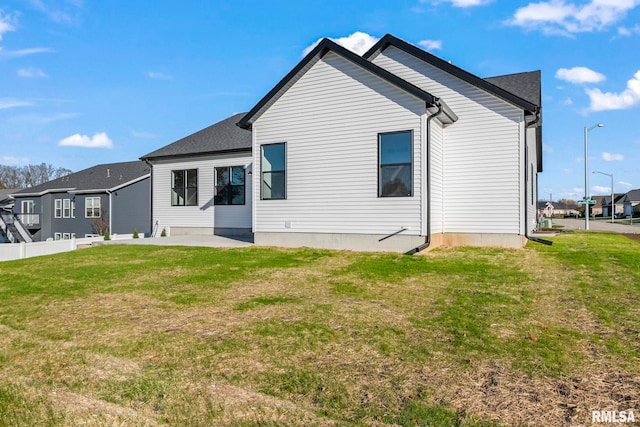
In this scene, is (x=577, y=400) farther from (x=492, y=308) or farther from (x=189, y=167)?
(x=189, y=167)

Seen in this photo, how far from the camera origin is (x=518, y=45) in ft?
43.2

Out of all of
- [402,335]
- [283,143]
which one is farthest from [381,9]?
[402,335]

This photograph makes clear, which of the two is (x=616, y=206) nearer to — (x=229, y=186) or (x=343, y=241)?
(x=229, y=186)

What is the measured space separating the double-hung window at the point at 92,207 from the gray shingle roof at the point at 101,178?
0.85m

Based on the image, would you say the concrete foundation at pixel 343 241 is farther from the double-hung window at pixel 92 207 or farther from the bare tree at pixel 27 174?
the bare tree at pixel 27 174

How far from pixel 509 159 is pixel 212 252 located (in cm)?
941

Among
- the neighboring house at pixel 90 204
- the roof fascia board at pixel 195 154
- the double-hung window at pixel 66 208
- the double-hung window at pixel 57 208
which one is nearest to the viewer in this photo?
the roof fascia board at pixel 195 154

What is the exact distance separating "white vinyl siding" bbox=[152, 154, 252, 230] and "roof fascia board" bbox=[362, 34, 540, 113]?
7.04 metres

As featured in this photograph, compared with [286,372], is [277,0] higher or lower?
higher

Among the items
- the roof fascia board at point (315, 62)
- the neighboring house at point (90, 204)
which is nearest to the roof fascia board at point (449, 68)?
the roof fascia board at point (315, 62)

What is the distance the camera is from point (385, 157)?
11.6 metres

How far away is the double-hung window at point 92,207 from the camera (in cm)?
2930

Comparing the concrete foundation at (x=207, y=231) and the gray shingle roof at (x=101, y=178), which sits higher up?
the gray shingle roof at (x=101, y=178)

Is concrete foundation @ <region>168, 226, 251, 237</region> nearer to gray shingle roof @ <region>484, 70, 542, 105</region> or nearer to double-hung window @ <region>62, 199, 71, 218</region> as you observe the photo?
gray shingle roof @ <region>484, 70, 542, 105</region>
